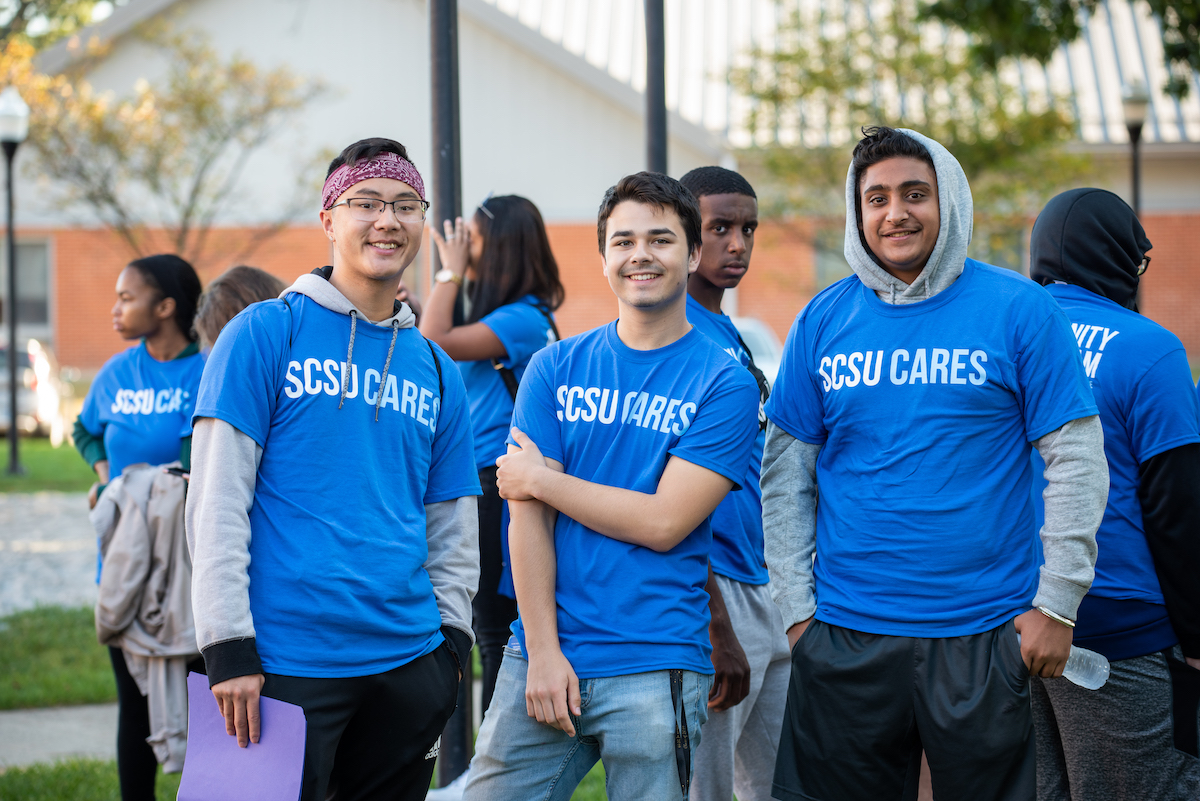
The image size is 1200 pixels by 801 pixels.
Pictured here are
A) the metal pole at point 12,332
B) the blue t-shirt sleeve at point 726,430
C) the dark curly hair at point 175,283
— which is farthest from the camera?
the metal pole at point 12,332

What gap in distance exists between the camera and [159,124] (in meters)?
17.9

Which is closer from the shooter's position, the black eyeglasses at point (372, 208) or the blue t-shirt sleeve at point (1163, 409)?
the black eyeglasses at point (372, 208)

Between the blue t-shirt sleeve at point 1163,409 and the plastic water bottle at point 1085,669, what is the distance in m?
0.60

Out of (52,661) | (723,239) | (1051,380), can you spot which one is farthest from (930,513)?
(52,661)

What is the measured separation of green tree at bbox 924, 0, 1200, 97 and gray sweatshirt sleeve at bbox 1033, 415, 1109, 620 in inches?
386

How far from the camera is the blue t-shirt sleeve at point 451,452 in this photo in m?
2.84

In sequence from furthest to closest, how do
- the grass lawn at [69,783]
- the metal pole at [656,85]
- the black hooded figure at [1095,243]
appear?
1. the metal pole at [656,85]
2. the grass lawn at [69,783]
3. the black hooded figure at [1095,243]

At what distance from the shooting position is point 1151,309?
22.8 meters

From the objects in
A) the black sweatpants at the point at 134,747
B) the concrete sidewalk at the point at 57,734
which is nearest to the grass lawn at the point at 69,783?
the concrete sidewalk at the point at 57,734

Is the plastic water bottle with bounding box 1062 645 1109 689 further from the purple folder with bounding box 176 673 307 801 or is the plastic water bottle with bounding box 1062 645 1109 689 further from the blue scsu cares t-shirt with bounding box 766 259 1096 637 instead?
the purple folder with bounding box 176 673 307 801

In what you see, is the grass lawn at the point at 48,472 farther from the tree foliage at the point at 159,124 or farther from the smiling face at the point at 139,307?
the smiling face at the point at 139,307

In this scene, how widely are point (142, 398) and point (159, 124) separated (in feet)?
50.9

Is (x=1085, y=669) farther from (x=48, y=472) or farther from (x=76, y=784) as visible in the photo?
(x=48, y=472)

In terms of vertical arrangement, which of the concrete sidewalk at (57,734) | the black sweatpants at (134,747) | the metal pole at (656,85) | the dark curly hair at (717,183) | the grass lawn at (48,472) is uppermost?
the metal pole at (656,85)
